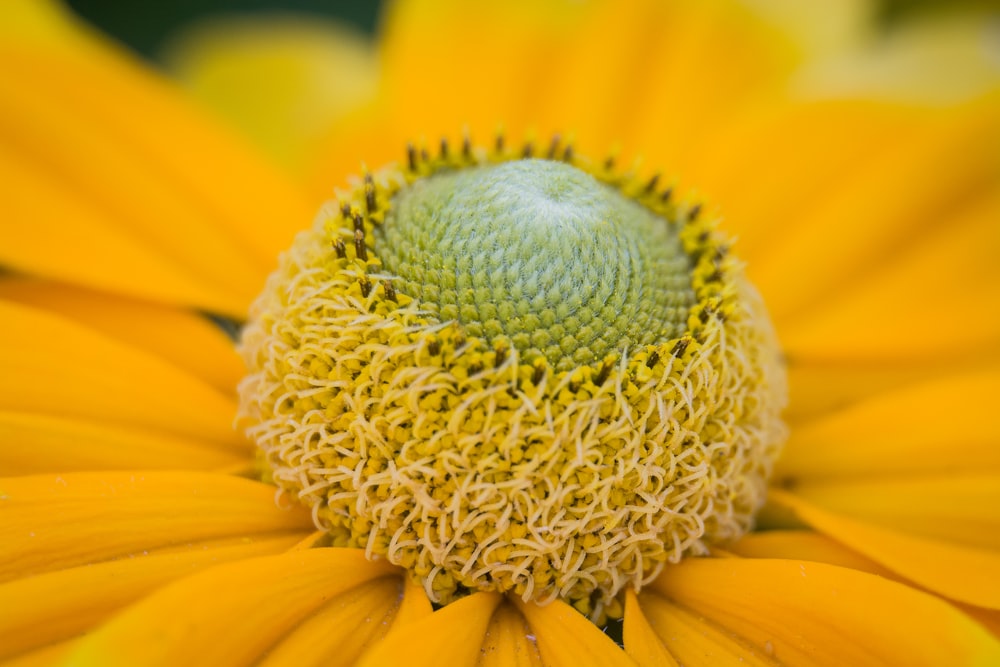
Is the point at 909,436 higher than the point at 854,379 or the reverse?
the reverse

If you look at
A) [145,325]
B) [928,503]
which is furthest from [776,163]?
[145,325]

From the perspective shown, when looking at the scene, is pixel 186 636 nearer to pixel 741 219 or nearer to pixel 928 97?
pixel 741 219

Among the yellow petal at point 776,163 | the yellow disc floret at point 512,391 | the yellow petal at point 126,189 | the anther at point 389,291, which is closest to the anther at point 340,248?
the yellow disc floret at point 512,391

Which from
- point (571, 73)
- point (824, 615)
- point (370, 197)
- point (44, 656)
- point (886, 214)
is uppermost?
point (571, 73)

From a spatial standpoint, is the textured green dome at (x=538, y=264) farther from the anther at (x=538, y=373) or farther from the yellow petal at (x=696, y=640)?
the yellow petal at (x=696, y=640)

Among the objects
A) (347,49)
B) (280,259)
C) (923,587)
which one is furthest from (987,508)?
(347,49)

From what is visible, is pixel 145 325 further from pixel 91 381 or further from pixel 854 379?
pixel 854 379
